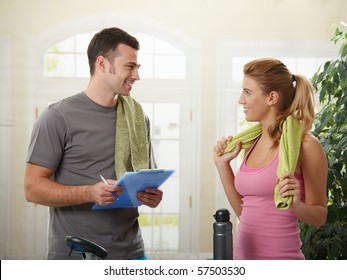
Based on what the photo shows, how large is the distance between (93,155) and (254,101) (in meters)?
0.52

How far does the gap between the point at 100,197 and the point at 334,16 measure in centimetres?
147

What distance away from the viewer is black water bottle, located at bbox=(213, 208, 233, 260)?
1.35 m

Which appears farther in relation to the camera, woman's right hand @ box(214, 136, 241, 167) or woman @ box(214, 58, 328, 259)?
woman's right hand @ box(214, 136, 241, 167)

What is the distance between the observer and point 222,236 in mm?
1351

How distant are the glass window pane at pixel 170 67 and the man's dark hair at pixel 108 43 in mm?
789

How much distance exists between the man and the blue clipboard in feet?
0.09

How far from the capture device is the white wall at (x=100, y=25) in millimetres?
2654

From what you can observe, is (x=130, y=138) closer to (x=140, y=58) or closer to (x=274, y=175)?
(x=274, y=175)

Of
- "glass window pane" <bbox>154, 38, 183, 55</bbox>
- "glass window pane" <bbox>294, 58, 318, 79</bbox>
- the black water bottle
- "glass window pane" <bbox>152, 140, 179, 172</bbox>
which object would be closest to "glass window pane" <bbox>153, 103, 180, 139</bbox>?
"glass window pane" <bbox>152, 140, 179, 172</bbox>

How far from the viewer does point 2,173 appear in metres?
2.69

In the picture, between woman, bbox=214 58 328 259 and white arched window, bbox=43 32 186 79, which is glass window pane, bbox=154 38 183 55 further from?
woman, bbox=214 58 328 259

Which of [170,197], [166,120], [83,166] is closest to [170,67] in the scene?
[166,120]

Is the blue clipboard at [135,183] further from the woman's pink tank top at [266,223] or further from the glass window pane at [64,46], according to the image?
the glass window pane at [64,46]
